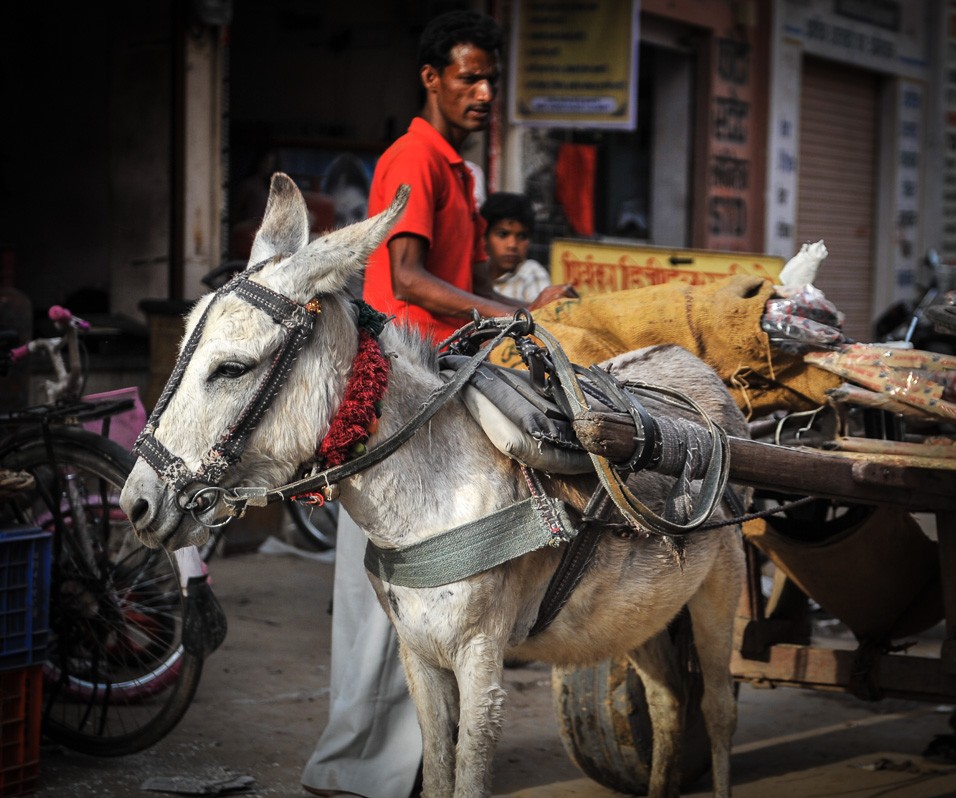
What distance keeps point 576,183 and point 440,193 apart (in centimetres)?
669

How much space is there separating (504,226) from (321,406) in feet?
12.3

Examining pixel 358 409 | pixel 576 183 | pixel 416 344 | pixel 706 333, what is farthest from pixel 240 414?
pixel 576 183

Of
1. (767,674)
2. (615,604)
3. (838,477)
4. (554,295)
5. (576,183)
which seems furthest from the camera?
(576,183)

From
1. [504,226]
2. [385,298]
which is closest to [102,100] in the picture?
[504,226]

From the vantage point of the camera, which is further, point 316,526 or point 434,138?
point 316,526

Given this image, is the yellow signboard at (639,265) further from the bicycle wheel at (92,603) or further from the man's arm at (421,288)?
the bicycle wheel at (92,603)

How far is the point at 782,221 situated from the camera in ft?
40.7

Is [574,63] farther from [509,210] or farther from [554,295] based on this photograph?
[554,295]

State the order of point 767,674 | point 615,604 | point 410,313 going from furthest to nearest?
point 767,674, point 410,313, point 615,604

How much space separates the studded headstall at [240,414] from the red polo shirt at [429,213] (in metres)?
1.08

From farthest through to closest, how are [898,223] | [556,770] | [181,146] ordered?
[898,223] < [181,146] < [556,770]

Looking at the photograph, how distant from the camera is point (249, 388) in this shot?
251 cm

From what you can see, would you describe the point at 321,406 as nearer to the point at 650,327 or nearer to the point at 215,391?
the point at 215,391

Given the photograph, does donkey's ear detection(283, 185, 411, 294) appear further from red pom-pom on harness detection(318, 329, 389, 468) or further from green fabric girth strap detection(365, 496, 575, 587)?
green fabric girth strap detection(365, 496, 575, 587)
